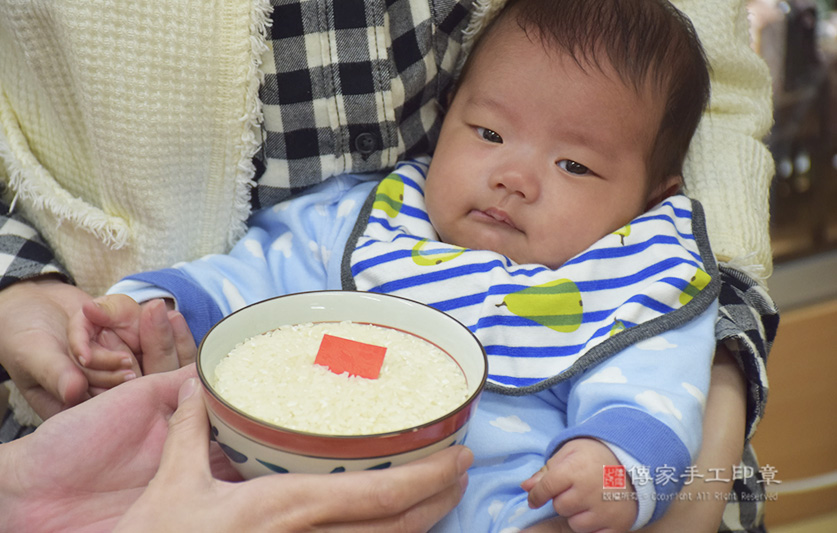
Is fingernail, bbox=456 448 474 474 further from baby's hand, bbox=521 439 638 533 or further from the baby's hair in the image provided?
the baby's hair

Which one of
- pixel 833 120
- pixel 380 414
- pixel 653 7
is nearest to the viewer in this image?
pixel 380 414

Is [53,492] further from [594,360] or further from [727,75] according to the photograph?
[727,75]

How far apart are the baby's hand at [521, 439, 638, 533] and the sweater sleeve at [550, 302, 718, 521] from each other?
2cm

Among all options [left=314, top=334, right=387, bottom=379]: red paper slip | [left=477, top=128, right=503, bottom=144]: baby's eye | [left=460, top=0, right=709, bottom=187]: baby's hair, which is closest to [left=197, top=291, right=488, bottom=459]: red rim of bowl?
[left=314, top=334, right=387, bottom=379]: red paper slip

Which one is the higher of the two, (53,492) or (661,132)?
(661,132)

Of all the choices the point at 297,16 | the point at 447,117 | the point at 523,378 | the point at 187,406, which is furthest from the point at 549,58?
the point at 187,406

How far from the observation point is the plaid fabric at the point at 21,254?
1.01 m

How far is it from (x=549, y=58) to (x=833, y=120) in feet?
5.75

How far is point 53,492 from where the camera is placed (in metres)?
0.79

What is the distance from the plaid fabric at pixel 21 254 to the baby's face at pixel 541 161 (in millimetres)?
588

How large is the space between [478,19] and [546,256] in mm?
418

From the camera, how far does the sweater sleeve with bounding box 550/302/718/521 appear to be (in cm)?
79

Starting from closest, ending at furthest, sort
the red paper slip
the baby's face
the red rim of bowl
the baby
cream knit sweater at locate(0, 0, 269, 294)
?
1. the red rim of bowl
2. the red paper slip
3. the baby
4. cream knit sweater at locate(0, 0, 269, 294)
5. the baby's face

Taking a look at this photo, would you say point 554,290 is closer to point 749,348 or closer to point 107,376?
point 749,348
